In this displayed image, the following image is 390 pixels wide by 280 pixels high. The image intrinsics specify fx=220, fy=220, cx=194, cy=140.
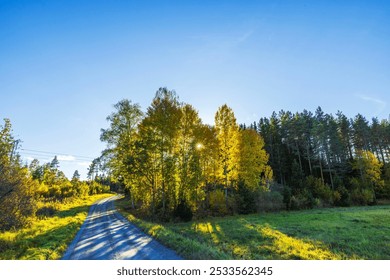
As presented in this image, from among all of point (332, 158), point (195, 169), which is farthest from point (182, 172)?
point (332, 158)

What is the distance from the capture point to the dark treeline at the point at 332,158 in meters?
41.8

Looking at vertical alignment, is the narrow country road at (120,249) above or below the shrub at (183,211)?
below

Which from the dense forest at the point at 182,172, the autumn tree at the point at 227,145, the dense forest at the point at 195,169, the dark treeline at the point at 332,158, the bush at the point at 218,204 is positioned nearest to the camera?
the dense forest at the point at 182,172

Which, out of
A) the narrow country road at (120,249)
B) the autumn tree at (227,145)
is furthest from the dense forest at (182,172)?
the narrow country road at (120,249)

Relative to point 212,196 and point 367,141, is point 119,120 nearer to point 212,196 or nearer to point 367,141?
point 212,196

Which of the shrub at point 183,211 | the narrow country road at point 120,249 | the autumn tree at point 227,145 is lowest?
the narrow country road at point 120,249

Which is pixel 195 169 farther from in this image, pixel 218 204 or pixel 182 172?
pixel 218 204

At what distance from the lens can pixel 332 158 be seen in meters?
55.0

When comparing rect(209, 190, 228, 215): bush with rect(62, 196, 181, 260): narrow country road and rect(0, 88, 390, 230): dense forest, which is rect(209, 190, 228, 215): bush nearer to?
rect(0, 88, 390, 230): dense forest

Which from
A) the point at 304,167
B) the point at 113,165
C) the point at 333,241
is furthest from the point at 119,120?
the point at 304,167

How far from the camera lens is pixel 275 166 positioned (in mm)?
56125

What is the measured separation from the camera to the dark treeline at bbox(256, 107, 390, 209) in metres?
41.8

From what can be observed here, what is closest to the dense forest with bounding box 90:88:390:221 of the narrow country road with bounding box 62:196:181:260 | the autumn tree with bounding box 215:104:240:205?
the autumn tree with bounding box 215:104:240:205

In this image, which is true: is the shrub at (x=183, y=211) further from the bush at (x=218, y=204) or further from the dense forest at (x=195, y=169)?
the bush at (x=218, y=204)
